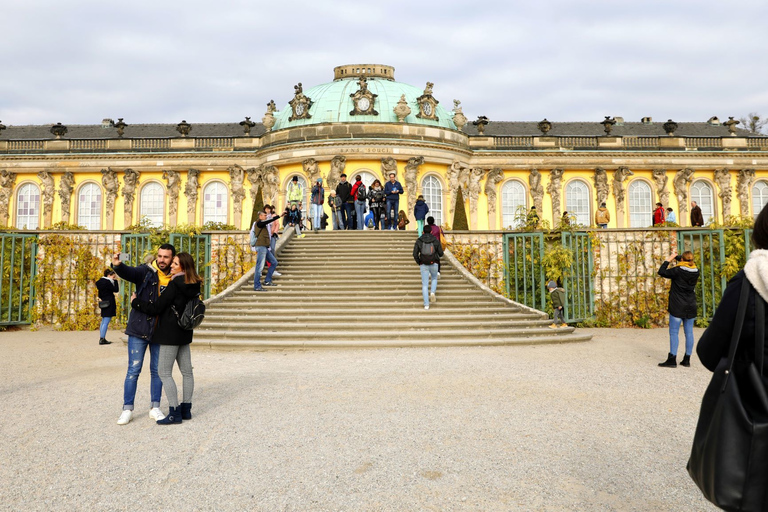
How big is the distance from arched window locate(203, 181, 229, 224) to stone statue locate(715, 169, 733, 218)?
98.9 feet

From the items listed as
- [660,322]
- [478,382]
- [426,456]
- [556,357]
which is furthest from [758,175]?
[426,456]

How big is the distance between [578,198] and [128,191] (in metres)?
27.5

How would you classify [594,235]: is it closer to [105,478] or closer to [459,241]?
[459,241]

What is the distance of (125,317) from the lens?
611 inches

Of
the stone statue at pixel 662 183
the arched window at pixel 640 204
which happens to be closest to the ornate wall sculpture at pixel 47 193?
the arched window at pixel 640 204

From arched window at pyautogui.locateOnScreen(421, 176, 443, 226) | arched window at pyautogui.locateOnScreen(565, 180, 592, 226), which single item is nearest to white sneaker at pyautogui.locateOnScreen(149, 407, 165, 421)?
arched window at pyautogui.locateOnScreen(421, 176, 443, 226)

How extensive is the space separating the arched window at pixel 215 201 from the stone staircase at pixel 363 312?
19773 millimetres

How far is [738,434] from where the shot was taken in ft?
7.75

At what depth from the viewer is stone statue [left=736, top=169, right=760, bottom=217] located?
1355 inches

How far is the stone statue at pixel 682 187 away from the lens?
34.4 metres

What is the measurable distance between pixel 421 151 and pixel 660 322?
58.1 ft

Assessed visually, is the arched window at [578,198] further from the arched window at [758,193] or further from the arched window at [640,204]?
the arched window at [758,193]

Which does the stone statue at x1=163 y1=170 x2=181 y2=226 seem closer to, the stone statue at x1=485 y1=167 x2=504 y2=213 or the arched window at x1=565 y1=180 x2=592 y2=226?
the stone statue at x1=485 y1=167 x2=504 y2=213

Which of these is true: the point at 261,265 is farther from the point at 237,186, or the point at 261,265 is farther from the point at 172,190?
the point at 172,190
